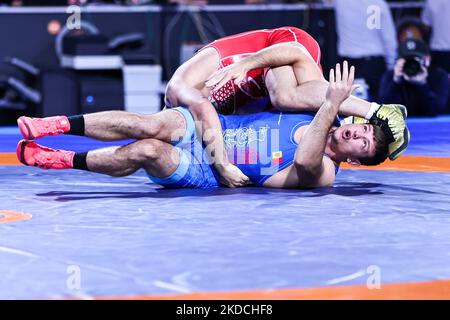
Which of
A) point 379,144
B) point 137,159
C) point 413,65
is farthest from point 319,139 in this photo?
point 413,65

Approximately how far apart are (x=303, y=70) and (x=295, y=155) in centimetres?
52

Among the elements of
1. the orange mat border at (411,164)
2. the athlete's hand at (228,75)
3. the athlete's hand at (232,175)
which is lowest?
the orange mat border at (411,164)

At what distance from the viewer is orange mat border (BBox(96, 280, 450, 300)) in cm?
266

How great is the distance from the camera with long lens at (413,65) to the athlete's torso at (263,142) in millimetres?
3991

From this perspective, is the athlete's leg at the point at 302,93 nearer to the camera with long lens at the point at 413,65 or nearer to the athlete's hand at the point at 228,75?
the athlete's hand at the point at 228,75

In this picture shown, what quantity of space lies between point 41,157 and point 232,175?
889 millimetres

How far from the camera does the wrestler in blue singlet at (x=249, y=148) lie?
14.9 ft

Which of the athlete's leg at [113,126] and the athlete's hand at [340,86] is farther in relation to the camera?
the athlete's leg at [113,126]

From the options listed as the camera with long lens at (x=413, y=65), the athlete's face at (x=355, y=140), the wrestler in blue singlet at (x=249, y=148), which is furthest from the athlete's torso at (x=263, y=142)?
the camera with long lens at (x=413, y=65)

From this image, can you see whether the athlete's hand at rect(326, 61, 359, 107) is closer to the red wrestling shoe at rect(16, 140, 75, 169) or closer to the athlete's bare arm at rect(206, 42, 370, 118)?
the athlete's bare arm at rect(206, 42, 370, 118)

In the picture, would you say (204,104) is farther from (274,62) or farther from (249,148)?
(274,62)

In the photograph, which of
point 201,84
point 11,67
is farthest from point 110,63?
point 201,84
